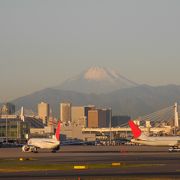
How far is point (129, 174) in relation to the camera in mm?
68375

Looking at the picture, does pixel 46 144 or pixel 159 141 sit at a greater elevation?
pixel 159 141

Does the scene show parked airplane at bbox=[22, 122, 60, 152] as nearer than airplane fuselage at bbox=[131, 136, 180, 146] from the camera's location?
Yes

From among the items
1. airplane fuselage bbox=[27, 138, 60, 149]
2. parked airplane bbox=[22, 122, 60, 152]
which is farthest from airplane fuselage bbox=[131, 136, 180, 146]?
airplane fuselage bbox=[27, 138, 60, 149]

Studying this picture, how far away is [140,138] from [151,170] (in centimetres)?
10019

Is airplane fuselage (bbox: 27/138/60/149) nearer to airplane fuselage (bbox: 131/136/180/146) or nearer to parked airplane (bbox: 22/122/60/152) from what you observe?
parked airplane (bbox: 22/122/60/152)

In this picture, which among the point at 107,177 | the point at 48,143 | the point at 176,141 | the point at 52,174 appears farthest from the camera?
the point at 176,141

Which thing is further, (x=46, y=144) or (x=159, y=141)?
(x=159, y=141)

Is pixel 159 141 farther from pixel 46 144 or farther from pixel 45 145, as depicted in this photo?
pixel 45 145

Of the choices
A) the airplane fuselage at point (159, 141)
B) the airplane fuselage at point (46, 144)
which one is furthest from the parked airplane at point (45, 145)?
the airplane fuselage at point (159, 141)

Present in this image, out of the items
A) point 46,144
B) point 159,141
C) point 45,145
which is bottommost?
point 45,145

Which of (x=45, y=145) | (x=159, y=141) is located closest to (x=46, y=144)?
(x=45, y=145)

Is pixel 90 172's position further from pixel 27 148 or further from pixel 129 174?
pixel 27 148

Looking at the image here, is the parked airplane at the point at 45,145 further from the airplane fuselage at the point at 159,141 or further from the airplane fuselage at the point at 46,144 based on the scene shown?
the airplane fuselage at the point at 159,141

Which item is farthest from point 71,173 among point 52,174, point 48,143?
point 48,143
